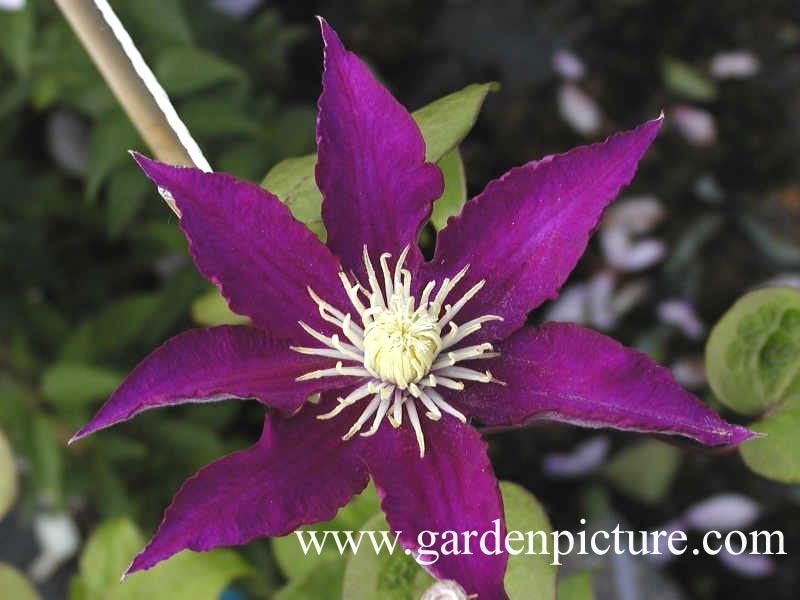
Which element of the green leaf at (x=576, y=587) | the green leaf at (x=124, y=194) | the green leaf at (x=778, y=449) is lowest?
the green leaf at (x=576, y=587)

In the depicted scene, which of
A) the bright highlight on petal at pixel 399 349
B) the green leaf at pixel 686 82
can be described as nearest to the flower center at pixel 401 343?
the bright highlight on petal at pixel 399 349

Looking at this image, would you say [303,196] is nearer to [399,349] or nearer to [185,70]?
[399,349]

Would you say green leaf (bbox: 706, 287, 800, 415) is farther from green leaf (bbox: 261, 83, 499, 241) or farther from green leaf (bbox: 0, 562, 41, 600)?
green leaf (bbox: 0, 562, 41, 600)

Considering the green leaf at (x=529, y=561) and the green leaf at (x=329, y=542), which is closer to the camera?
the green leaf at (x=529, y=561)

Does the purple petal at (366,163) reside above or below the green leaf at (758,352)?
above

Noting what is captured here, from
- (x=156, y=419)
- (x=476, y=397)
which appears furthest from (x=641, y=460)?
(x=476, y=397)

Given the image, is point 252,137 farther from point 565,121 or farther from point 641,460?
point 641,460

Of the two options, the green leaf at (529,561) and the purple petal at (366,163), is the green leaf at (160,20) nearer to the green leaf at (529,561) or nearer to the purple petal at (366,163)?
the purple petal at (366,163)
